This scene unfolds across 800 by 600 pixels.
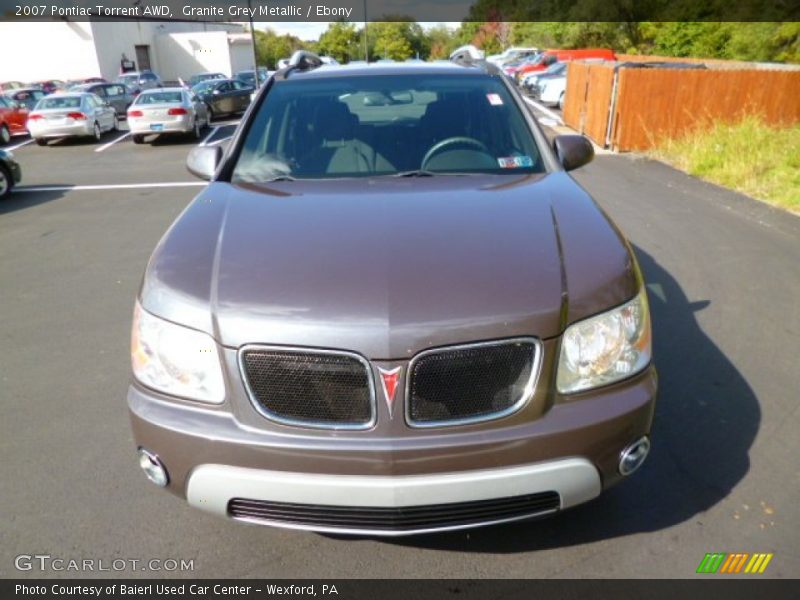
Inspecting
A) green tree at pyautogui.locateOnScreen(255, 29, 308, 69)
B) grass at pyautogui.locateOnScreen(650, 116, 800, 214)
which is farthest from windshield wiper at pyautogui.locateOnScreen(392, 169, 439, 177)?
green tree at pyautogui.locateOnScreen(255, 29, 308, 69)

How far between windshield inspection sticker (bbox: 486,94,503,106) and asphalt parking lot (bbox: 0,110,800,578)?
194 centimetres

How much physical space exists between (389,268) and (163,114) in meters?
16.3

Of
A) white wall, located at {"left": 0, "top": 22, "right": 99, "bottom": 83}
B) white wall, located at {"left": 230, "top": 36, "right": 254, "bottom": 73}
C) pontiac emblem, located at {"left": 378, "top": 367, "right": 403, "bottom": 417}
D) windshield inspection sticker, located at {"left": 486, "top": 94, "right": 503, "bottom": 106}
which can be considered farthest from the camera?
white wall, located at {"left": 230, "top": 36, "right": 254, "bottom": 73}

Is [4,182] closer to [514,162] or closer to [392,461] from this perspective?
[514,162]

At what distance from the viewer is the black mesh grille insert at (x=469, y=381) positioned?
6.29ft

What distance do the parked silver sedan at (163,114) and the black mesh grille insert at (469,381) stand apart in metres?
16.5

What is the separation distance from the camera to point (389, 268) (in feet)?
6.86

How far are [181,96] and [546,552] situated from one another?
688 inches

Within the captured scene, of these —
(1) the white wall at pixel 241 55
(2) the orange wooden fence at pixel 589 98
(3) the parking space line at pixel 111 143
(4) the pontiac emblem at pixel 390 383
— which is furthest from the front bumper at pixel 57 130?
(1) the white wall at pixel 241 55

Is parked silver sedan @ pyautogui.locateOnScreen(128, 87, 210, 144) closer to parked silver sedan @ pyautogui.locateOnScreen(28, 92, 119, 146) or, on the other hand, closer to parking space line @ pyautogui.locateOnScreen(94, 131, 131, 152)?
parking space line @ pyautogui.locateOnScreen(94, 131, 131, 152)

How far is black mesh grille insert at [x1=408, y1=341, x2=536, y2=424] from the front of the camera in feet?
6.29

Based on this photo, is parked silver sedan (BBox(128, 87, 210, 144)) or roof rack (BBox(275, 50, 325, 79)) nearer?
roof rack (BBox(275, 50, 325, 79))

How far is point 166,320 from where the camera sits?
2.06m
